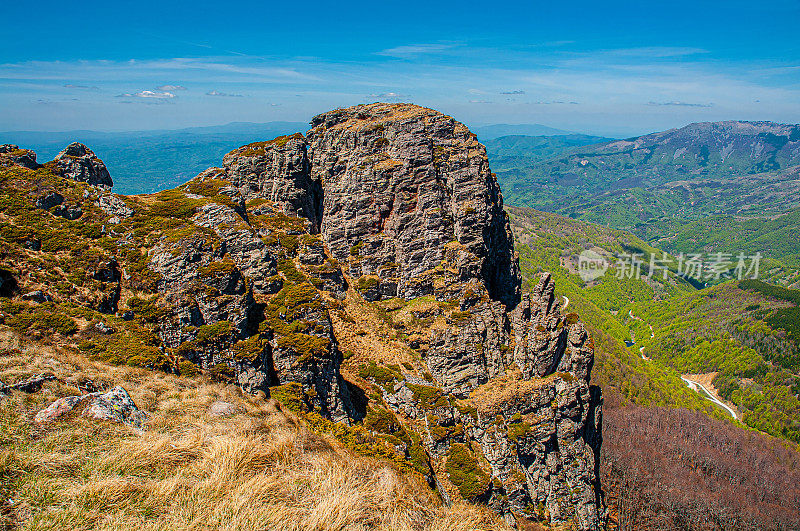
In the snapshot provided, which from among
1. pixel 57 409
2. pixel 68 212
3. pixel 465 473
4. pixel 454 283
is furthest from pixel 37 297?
pixel 454 283

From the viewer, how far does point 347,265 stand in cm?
5550

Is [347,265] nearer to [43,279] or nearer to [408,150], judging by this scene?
[408,150]

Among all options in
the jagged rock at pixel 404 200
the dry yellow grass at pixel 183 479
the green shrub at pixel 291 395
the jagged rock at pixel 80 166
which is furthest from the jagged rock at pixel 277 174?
the dry yellow grass at pixel 183 479

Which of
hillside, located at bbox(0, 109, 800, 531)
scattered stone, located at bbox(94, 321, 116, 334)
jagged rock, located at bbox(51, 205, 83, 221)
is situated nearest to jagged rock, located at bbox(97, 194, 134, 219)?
hillside, located at bbox(0, 109, 800, 531)

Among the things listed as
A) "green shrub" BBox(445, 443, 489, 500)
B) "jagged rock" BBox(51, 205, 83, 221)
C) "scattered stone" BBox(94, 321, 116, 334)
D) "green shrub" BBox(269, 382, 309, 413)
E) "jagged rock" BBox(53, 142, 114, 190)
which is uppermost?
"jagged rock" BBox(53, 142, 114, 190)

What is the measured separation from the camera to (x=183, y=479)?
11383mm

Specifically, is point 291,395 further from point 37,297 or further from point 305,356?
point 37,297

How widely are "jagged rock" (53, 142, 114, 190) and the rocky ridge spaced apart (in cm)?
24

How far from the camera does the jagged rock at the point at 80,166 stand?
44.2 meters

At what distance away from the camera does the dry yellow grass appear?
9.80 metres

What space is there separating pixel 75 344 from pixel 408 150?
151ft

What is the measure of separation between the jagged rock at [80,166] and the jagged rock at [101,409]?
36.8m

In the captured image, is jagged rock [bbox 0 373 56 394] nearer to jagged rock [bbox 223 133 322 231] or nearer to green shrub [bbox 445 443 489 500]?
green shrub [bbox 445 443 489 500]

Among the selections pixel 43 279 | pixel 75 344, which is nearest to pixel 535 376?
pixel 75 344
